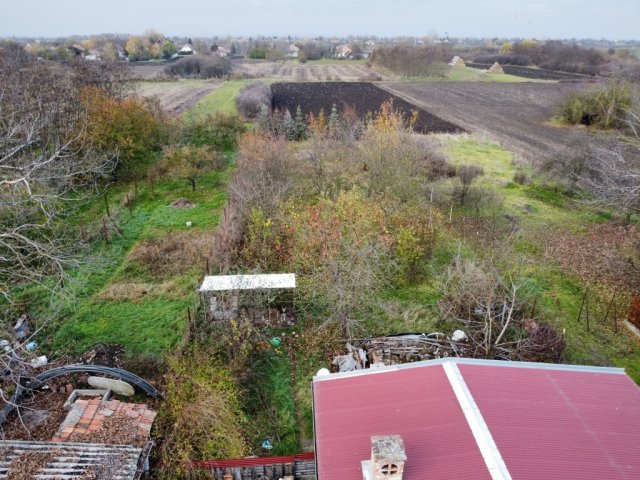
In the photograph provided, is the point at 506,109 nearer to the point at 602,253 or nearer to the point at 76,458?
the point at 602,253

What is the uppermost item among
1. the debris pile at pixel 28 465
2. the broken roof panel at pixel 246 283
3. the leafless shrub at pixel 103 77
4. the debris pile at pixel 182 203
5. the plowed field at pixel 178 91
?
the leafless shrub at pixel 103 77

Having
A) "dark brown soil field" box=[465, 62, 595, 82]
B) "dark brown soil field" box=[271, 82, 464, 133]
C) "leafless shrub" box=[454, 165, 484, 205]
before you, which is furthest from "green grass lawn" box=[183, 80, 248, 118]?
"dark brown soil field" box=[465, 62, 595, 82]

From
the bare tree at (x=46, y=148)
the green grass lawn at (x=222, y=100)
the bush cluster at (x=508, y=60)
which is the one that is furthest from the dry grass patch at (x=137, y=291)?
the bush cluster at (x=508, y=60)

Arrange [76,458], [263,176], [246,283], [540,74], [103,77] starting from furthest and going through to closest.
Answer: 1. [540,74]
2. [103,77]
3. [263,176]
4. [246,283]
5. [76,458]

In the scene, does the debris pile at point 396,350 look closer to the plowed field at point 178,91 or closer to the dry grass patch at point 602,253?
the dry grass patch at point 602,253

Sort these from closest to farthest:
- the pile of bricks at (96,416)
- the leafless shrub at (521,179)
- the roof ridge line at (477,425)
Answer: the roof ridge line at (477,425)
the pile of bricks at (96,416)
the leafless shrub at (521,179)

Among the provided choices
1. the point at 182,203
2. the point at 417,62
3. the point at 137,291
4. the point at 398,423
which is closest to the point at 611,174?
the point at 398,423
